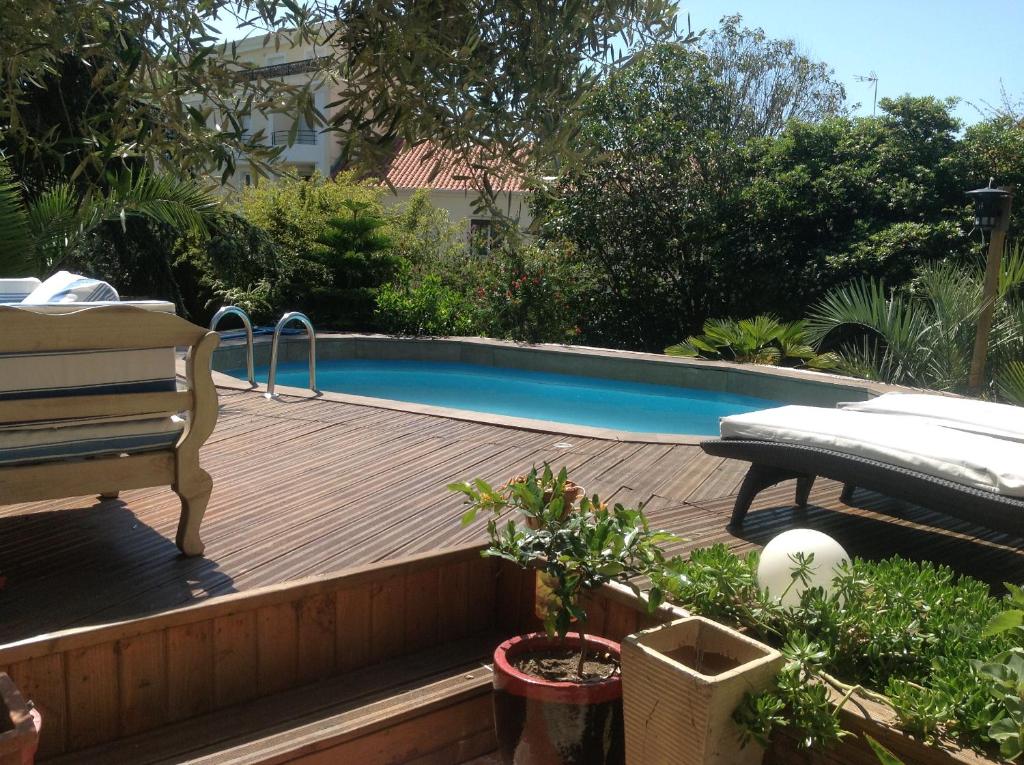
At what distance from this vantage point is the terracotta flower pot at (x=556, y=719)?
217 cm

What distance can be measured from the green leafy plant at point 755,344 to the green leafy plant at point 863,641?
773 cm

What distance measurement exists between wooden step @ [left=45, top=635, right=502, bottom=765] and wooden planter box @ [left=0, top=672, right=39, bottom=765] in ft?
1.69

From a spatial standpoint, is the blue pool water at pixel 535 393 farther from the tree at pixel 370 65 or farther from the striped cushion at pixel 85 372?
the tree at pixel 370 65

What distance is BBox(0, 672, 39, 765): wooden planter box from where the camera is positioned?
172 centimetres

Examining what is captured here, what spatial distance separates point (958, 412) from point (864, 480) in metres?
0.88

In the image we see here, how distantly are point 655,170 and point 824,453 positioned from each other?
10.4m

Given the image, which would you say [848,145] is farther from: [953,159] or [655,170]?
[655,170]

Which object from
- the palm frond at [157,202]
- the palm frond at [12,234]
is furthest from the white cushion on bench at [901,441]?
the palm frond at [12,234]

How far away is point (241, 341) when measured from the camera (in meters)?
9.88

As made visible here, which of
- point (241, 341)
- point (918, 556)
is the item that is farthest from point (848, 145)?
point (918, 556)

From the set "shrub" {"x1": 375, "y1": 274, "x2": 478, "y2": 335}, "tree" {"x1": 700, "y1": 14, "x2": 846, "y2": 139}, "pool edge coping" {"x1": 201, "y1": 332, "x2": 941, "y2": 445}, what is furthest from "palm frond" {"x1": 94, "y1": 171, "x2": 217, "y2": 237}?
"tree" {"x1": 700, "y1": 14, "x2": 846, "y2": 139}

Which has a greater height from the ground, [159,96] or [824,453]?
[159,96]

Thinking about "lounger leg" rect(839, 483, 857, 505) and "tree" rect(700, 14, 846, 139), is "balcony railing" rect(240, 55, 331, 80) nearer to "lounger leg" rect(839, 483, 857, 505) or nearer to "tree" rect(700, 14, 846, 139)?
"lounger leg" rect(839, 483, 857, 505)

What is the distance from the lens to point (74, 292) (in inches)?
149
